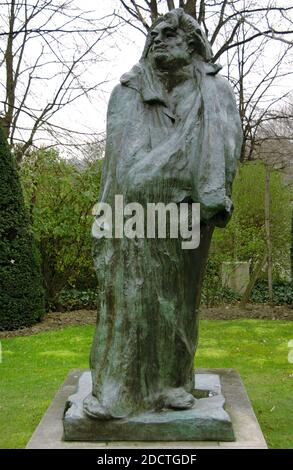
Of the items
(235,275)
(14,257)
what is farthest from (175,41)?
(235,275)

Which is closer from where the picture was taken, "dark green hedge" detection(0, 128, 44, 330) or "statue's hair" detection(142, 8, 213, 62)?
"statue's hair" detection(142, 8, 213, 62)

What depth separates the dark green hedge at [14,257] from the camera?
1107cm

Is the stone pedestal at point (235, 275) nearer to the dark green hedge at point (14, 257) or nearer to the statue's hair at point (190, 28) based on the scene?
the dark green hedge at point (14, 257)

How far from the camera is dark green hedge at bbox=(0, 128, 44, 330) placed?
1107 cm

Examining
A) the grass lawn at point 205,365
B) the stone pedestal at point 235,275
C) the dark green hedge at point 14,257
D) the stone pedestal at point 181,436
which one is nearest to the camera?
the stone pedestal at point 181,436

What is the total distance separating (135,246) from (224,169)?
677 millimetres

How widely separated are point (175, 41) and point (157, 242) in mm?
1234

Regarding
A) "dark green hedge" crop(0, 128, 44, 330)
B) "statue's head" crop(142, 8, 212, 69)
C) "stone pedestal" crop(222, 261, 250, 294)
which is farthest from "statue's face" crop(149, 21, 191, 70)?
"stone pedestal" crop(222, 261, 250, 294)

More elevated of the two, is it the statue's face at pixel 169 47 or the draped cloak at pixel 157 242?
the statue's face at pixel 169 47

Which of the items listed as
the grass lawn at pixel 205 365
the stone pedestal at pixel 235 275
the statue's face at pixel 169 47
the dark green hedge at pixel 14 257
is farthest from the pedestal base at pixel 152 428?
the stone pedestal at pixel 235 275

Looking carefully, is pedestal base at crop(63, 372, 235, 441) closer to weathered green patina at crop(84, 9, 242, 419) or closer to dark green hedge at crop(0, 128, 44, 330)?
weathered green patina at crop(84, 9, 242, 419)

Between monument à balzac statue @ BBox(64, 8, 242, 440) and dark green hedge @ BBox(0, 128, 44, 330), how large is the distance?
7.37 m

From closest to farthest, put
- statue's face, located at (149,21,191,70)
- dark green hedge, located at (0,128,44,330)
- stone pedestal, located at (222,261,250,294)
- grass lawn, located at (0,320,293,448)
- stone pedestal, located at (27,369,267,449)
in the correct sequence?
1. stone pedestal, located at (27,369,267,449)
2. statue's face, located at (149,21,191,70)
3. grass lawn, located at (0,320,293,448)
4. dark green hedge, located at (0,128,44,330)
5. stone pedestal, located at (222,261,250,294)

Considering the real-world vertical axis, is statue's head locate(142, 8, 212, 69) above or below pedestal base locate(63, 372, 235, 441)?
above
